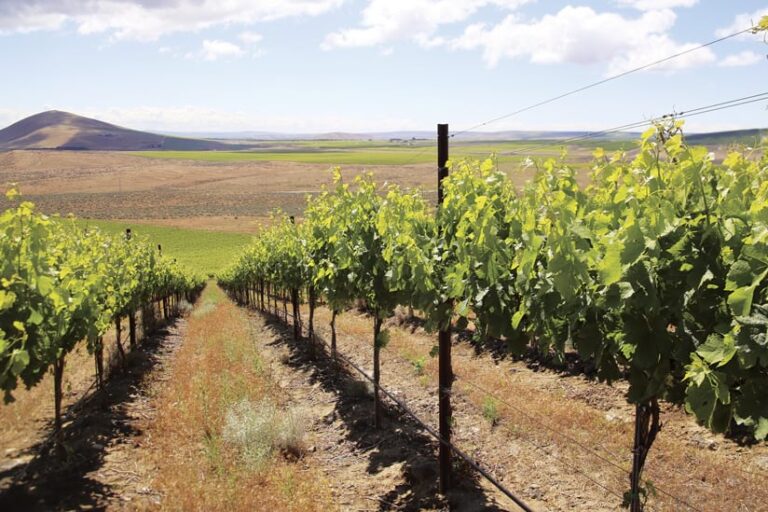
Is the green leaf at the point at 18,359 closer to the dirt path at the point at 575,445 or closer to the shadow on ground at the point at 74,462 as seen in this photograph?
the shadow on ground at the point at 74,462

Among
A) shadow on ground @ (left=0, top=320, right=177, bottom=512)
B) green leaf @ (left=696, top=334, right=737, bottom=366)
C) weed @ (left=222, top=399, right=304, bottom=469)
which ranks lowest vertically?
shadow on ground @ (left=0, top=320, right=177, bottom=512)

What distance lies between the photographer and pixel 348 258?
9.73 meters

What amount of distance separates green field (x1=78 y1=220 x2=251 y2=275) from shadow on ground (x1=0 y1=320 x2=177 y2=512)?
49973mm

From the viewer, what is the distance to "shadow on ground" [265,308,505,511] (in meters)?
7.50

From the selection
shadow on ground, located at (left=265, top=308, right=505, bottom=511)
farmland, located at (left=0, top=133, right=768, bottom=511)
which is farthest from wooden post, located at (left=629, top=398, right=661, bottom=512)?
shadow on ground, located at (left=265, top=308, right=505, bottom=511)

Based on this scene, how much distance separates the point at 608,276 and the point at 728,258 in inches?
27.7

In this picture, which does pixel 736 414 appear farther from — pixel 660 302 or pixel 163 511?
pixel 163 511

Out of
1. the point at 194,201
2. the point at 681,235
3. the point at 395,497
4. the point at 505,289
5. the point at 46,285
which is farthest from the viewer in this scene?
the point at 194,201

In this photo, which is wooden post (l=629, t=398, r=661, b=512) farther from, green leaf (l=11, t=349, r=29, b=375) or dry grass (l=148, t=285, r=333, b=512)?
green leaf (l=11, t=349, r=29, b=375)

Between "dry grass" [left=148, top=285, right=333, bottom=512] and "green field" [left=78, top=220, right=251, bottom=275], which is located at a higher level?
"dry grass" [left=148, top=285, right=333, bottom=512]

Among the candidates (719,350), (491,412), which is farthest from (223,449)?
(719,350)

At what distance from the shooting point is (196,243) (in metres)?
76.5

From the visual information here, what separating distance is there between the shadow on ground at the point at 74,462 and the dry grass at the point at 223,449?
83 cm

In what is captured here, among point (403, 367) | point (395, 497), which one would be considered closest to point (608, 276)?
point (395, 497)
